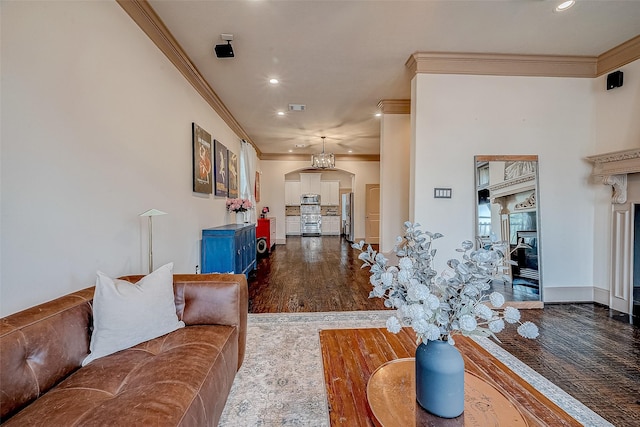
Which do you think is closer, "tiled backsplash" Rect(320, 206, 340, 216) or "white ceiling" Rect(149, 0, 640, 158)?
"white ceiling" Rect(149, 0, 640, 158)

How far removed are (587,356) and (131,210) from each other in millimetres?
3882

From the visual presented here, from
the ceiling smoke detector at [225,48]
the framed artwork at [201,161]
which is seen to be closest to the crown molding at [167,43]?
the ceiling smoke detector at [225,48]

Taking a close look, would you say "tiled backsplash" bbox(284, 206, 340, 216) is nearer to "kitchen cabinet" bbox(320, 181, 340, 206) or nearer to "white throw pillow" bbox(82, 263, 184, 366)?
"kitchen cabinet" bbox(320, 181, 340, 206)

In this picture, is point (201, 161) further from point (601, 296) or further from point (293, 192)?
point (293, 192)

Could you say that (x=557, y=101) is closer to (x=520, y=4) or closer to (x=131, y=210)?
(x=520, y=4)

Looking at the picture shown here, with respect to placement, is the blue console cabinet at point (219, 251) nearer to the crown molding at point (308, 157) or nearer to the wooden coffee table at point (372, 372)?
the wooden coffee table at point (372, 372)

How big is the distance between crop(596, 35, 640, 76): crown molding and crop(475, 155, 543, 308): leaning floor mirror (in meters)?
1.26

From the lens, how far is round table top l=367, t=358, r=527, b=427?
93 cm

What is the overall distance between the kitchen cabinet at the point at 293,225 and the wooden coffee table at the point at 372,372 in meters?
9.87

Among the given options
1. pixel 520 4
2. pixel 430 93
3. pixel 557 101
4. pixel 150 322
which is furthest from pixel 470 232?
pixel 150 322

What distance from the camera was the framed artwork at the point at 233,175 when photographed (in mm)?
5145

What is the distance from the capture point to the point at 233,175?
5.36 meters

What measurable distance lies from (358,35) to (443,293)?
8.99 ft

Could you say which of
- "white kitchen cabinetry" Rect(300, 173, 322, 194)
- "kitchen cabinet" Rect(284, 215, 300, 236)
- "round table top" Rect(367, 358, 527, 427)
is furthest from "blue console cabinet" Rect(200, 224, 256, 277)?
"kitchen cabinet" Rect(284, 215, 300, 236)
